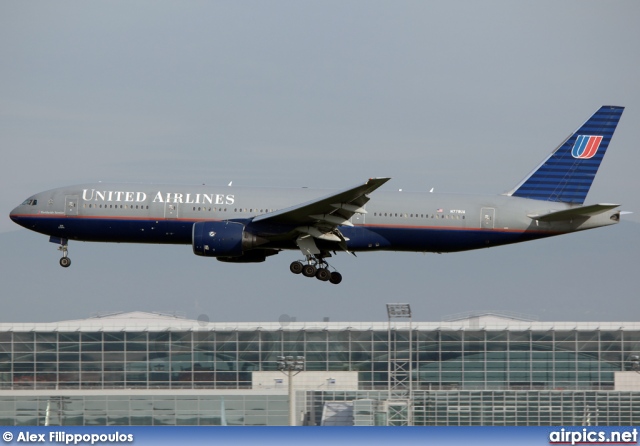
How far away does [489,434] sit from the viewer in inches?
1352

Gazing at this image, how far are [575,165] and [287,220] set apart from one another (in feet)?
53.6

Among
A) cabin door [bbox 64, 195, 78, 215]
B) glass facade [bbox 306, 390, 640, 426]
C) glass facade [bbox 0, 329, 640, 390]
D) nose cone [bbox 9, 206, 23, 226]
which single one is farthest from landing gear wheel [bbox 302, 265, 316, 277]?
glass facade [bbox 0, 329, 640, 390]

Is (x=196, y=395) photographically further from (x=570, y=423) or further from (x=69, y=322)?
(x=570, y=423)

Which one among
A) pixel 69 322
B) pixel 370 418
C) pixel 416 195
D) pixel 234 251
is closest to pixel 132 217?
pixel 234 251

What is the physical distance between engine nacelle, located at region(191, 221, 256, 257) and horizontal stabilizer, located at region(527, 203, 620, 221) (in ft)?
46.0

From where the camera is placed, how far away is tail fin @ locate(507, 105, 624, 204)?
52688mm

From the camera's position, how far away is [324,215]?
47.4 metres

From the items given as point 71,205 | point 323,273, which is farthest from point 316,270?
point 71,205

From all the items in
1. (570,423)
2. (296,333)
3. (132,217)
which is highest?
(132,217)

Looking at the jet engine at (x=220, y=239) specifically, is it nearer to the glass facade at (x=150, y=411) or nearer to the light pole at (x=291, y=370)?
the light pole at (x=291, y=370)

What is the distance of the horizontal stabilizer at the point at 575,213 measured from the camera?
48094mm

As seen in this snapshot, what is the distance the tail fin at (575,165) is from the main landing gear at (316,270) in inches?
403

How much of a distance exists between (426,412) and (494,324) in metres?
15.3

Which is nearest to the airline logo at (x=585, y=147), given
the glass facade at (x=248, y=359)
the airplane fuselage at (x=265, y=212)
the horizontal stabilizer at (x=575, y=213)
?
the airplane fuselage at (x=265, y=212)
